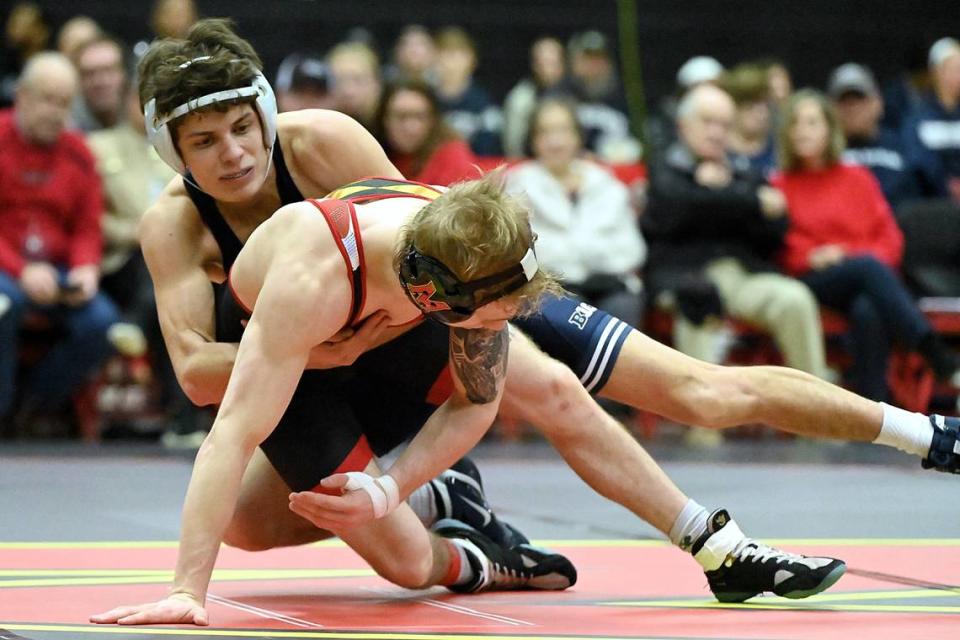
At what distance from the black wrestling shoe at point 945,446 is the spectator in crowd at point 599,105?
5.24m

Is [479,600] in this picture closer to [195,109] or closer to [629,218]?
[195,109]

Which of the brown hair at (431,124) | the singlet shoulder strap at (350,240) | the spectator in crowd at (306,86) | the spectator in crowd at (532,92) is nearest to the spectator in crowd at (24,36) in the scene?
the brown hair at (431,124)

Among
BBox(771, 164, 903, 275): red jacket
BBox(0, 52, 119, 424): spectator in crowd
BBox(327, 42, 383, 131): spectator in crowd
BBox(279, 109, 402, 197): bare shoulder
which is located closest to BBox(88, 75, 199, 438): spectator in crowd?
BBox(0, 52, 119, 424): spectator in crowd

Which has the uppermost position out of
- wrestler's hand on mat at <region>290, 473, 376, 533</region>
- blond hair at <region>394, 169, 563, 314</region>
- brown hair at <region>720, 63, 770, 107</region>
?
brown hair at <region>720, 63, 770, 107</region>

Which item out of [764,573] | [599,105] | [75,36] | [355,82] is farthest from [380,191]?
[599,105]

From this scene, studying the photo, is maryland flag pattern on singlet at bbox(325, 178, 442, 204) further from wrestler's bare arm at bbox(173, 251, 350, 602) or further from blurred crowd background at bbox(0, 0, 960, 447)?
blurred crowd background at bbox(0, 0, 960, 447)

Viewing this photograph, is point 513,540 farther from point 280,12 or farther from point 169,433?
point 280,12

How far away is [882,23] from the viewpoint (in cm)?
1155

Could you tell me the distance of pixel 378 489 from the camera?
314 centimetres

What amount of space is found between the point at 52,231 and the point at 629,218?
8.38ft

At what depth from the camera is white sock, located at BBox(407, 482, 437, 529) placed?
380 cm

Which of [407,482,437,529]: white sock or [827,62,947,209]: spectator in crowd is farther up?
[827,62,947,209]: spectator in crowd

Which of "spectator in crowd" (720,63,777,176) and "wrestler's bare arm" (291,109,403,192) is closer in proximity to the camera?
"wrestler's bare arm" (291,109,403,192)

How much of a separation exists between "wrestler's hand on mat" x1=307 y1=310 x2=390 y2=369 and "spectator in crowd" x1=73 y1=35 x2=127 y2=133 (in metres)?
4.55
